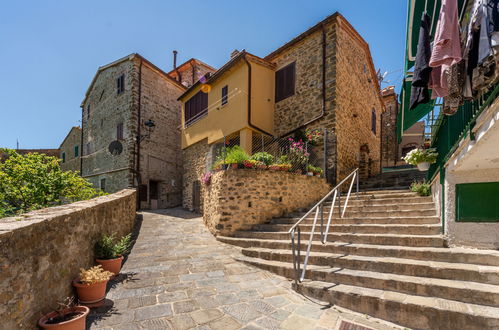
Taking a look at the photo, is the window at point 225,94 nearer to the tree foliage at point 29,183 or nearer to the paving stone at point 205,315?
the tree foliage at point 29,183

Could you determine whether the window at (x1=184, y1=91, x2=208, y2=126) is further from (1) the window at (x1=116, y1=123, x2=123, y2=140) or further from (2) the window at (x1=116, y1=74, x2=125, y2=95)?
(2) the window at (x1=116, y1=74, x2=125, y2=95)

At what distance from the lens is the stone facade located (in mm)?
14883

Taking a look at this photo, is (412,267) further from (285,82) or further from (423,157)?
(285,82)

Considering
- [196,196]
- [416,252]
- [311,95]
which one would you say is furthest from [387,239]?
[196,196]

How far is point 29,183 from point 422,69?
841 cm

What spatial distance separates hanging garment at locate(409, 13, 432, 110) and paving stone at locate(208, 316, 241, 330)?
3.78 m

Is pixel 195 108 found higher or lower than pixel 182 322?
higher

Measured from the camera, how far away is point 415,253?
3.96 meters

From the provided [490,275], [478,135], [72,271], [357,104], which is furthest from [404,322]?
[357,104]

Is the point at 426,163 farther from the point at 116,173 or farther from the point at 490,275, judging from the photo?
the point at 116,173

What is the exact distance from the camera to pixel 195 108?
44.7 feet

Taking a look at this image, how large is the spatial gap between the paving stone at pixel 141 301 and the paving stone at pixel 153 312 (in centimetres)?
12

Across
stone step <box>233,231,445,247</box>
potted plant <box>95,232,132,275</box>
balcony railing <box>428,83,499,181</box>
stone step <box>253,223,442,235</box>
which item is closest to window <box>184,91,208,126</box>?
stone step <box>253,223,442,235</box>

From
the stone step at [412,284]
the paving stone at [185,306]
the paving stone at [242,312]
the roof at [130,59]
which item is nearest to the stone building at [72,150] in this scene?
the roof at [130,59]
